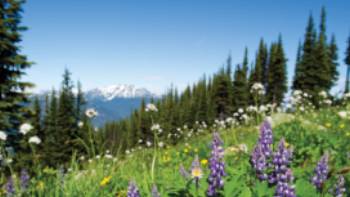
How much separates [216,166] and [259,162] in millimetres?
364

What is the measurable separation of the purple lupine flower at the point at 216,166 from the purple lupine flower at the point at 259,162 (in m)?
0.30

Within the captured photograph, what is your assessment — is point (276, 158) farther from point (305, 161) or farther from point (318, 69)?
point (318, 69)

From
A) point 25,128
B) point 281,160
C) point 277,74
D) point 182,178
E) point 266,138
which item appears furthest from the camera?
point 277,74

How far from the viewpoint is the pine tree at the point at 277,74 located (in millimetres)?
62000

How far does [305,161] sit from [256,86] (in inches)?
146

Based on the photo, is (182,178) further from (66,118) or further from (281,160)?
(66,118)

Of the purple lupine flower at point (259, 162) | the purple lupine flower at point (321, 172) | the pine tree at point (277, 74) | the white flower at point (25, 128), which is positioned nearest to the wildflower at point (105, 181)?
the white flower at point (25, 128)

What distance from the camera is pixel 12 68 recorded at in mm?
22891

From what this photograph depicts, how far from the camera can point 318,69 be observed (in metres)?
51.7

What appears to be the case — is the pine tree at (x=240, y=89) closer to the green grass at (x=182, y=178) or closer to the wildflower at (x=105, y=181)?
the green grass at (x=182, y=178)

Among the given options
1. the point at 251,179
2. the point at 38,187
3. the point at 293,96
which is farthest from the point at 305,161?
the point at 293,96

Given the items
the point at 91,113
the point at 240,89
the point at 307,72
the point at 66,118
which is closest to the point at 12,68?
the point at 91,113

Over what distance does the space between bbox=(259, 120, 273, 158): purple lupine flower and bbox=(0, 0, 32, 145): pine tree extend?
21.0m

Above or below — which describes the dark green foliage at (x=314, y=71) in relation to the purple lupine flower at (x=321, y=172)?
above
